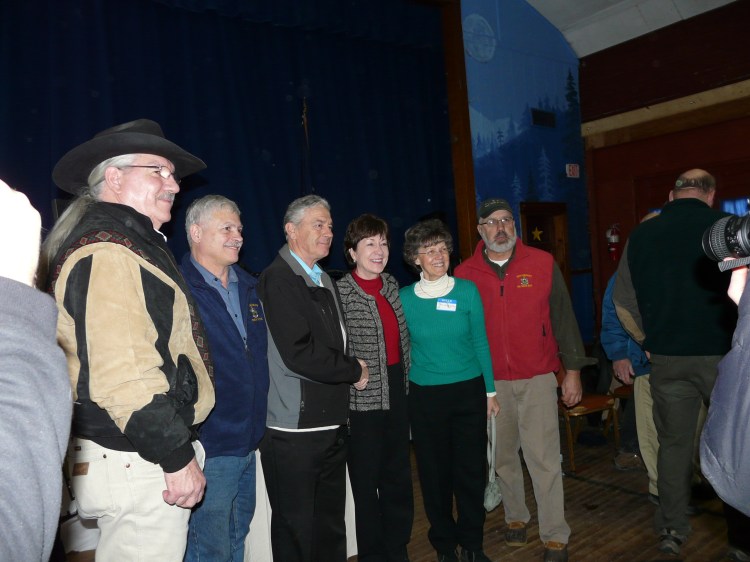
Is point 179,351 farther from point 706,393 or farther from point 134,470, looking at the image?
point 706,393

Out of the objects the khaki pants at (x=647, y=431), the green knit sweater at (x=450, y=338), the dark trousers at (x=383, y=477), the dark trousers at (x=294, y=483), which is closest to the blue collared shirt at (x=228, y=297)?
the dark trousers at (x=294, y=483)

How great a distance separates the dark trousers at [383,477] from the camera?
2352 mm

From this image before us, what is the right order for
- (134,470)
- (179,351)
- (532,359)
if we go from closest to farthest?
(134,470) → (179,351) → (532,359)

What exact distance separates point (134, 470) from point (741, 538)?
8.57 feet

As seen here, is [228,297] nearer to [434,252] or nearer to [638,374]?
[434,252]

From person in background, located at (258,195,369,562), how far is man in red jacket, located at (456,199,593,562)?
0.83 meters

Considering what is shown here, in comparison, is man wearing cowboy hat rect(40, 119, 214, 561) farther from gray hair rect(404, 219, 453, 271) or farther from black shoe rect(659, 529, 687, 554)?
black shoe rect(659, 529, 687, 554)

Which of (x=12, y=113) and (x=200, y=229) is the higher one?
(x=12, y=113)

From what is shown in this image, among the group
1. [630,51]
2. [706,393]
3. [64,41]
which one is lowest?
[706,393]

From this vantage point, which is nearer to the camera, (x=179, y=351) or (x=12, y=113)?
(x=179, y=351)

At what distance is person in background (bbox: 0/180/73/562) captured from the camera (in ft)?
1.71

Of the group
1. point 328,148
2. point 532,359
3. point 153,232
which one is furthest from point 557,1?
point 153,232

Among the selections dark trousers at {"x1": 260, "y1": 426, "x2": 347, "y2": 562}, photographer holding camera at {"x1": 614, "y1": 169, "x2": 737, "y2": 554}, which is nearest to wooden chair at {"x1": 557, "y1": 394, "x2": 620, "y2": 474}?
photographer holding camera at {"x1": 614, "y1": 169, "x2": 737, "y2": 554}

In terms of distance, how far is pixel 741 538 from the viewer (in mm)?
2453
